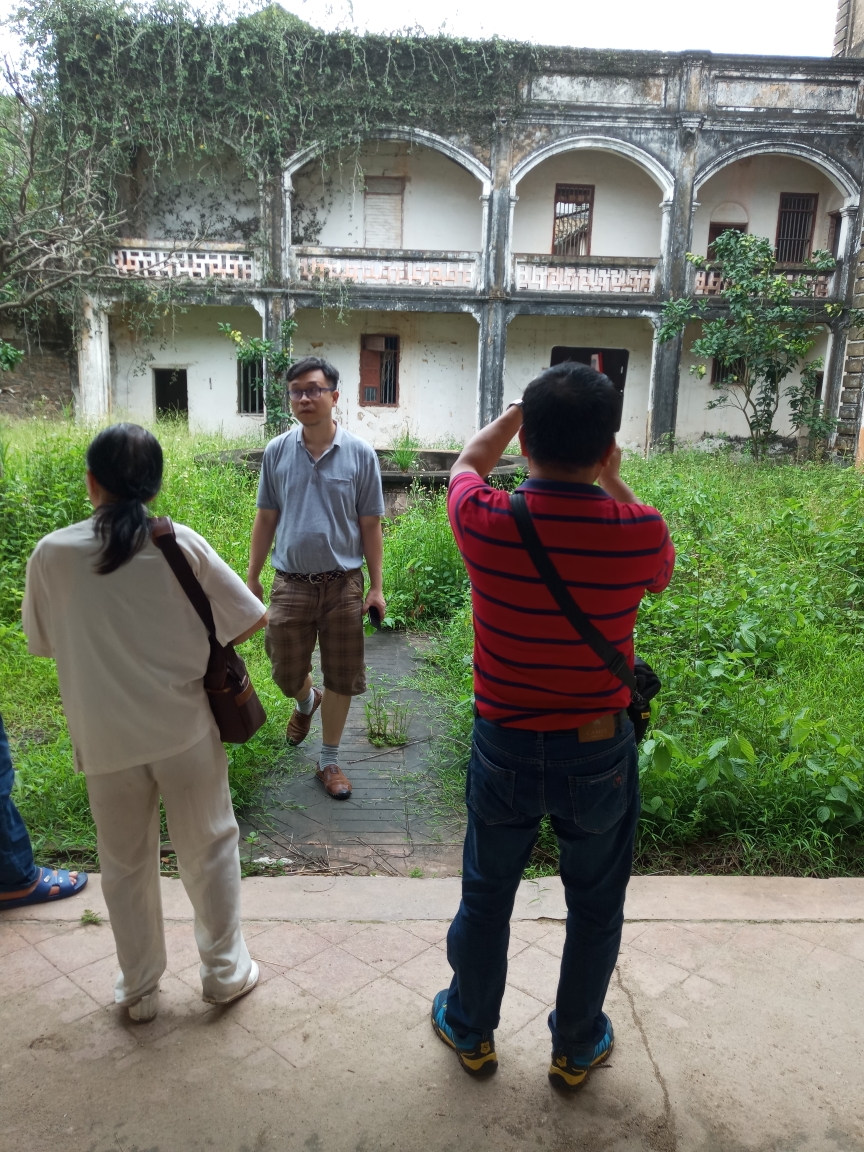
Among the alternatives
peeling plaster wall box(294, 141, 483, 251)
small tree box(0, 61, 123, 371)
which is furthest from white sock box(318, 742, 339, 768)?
peeling plaster wall box(294, 141, 483, 251)

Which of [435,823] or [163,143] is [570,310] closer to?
[163,143]

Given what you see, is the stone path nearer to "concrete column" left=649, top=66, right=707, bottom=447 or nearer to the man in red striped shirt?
the man in red striped shirt

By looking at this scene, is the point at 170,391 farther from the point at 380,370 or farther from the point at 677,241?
the point at 677,241

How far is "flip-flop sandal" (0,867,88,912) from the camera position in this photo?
2637 millimetres

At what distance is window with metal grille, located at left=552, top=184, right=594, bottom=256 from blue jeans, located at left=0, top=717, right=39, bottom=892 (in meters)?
17.4

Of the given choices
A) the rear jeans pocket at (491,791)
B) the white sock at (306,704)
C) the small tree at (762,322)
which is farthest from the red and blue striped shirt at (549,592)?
the small tree at (762,322)

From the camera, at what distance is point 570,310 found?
16406 mm

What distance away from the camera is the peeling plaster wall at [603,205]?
57.7 ft

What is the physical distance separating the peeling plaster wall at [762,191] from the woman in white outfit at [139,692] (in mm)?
18431

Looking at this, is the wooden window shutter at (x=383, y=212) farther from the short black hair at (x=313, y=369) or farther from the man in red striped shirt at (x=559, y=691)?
the man in red striped shirt at (x=559, y=691)

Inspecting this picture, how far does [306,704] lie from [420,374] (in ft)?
49.6

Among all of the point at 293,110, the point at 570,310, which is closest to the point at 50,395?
the point at 293,110

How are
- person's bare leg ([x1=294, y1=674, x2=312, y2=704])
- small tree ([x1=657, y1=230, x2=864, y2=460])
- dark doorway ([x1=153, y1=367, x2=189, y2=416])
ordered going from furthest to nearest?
dark doorway ([x1=153, y1=367, x2=189, y2=416]), small tree ([x1=657, y1=230, x2=864, y2=460]), person's bare leg ([x1=294, y1=674, x2=312, y2=704])

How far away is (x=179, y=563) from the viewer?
1.90m
